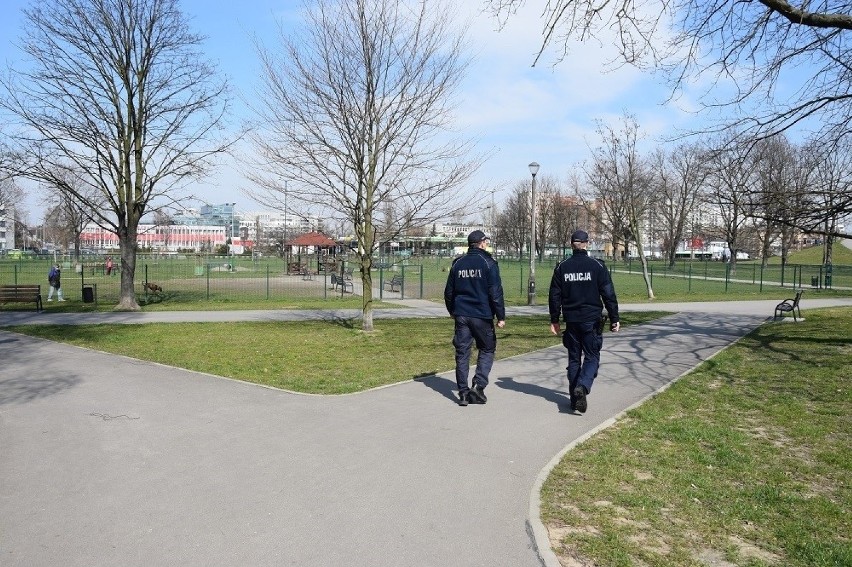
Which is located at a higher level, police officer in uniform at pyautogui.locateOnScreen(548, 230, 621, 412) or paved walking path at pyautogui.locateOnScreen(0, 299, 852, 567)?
police officer in uniform at pyautogui.locateOnScreen(548, 230, 621, 412)

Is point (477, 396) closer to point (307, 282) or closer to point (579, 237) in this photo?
point (579, 237)

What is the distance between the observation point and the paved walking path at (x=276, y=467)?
4.07 metres

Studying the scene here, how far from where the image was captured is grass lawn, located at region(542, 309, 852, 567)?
4.02 meters

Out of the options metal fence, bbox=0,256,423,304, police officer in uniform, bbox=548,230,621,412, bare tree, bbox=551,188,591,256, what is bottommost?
metal fence, bbox=0,256,423,304

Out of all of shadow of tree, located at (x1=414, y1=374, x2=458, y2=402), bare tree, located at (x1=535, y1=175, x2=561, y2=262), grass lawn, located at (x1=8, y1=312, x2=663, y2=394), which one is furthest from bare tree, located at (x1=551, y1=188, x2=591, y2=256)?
shadow of tree, located at (x1=414, y1=374, x2=458, y2=402)

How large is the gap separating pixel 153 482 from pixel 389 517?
1.93 meters

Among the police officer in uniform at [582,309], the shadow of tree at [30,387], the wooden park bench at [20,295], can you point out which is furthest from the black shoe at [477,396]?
the wooden park bench at [20,295]

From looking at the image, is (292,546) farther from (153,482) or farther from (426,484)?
(153,482)

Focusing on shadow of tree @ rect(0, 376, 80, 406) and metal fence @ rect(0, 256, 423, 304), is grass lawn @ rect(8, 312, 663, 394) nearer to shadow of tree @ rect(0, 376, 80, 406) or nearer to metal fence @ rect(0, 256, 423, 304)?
shadow of tree @ rect(0, 376, 80, 406)

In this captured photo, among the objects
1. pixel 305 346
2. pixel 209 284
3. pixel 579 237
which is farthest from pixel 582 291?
pixel 209 284

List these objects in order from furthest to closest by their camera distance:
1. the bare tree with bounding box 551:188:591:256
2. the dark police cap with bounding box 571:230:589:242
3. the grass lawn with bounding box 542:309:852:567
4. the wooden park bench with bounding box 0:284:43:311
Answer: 1. the bare tree with bounding box 551:188:591:256
2. the wooden park bench with bounding box 0:284:43:311
3. the dark police cap with bounding box 571:230:589:242
4. the grass lawn with bounding box 542:309:852:567

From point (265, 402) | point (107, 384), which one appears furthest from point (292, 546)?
point (107, 384)

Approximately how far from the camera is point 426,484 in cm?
513

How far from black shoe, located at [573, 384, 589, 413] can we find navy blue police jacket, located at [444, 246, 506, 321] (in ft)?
3.56
